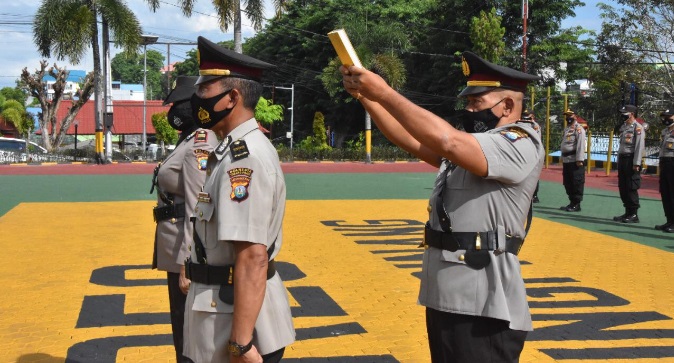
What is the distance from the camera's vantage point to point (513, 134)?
3.01 meters

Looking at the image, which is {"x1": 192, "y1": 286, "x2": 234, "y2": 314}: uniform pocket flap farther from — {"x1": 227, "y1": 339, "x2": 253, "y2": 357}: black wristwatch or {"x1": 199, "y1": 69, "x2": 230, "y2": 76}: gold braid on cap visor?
{"x1": 199, "y1": 69, "x2": 230, "y2": 76}: gold braid on cap visor

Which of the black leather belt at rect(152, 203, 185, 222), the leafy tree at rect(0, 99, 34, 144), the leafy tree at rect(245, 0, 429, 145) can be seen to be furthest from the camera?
the leafy tree at rect(0, 99, 34, 144)

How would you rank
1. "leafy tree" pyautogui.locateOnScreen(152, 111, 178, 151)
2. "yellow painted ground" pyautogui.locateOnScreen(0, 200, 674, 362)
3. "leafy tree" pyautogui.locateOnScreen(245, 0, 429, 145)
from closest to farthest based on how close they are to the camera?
"yellow painted ground" pyautogui.locateOnScreen(0, 200, 674, 362), "leafy tree" pyautogui.locateOnScreen(152, 111, 178, 151), "leafy tree" pyautogui.locateOnScreen(245, 0, 429, 145)

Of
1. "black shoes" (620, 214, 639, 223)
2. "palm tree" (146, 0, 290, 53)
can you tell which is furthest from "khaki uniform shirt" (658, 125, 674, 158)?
"palm tree" (146, 0, 290, 53)

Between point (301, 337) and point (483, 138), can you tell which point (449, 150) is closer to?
point (483, 138)

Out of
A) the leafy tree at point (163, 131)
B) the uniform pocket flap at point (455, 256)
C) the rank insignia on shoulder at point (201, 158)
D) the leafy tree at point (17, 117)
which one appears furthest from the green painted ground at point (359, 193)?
the leafy tree at point (17, 117)

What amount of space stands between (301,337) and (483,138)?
3396 millimetres

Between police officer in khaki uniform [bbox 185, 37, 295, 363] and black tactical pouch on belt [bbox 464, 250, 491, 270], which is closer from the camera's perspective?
police officer in khaki uniform [bbox 185, 37, 295, 363]

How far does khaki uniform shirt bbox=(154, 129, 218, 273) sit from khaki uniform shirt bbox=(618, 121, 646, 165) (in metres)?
9.88

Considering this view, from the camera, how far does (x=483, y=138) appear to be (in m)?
2.89

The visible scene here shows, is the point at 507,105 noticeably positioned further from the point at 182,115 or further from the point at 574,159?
the point at 574,159

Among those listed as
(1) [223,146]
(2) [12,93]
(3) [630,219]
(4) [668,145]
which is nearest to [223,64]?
(1) [223,146]

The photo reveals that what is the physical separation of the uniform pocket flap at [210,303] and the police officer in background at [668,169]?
10294 millimetres

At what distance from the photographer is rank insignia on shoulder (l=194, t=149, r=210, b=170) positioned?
3.97m
